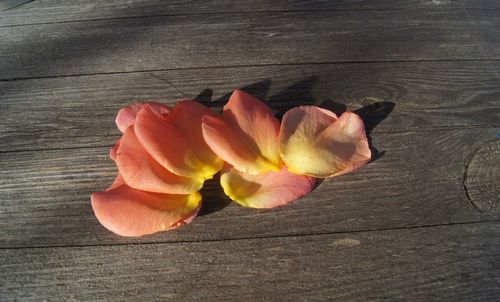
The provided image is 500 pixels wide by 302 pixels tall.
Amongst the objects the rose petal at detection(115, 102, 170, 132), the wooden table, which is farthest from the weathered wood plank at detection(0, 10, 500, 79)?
the rose petal at detection(115, 102, 170, 132)

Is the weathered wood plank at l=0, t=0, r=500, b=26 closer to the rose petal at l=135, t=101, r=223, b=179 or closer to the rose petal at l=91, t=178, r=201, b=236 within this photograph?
the rose petal at l=135, t=101, r=223, b=179

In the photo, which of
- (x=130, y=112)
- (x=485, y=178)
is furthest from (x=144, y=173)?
(x=485, y=178)

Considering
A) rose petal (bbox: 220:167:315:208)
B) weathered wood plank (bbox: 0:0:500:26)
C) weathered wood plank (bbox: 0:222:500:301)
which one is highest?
weathered wood plank (bbox: 0:0:500:26)

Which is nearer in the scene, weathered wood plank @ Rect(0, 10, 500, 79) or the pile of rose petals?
the pile of rose petals

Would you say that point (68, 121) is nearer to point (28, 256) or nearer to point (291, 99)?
point (28, 256)

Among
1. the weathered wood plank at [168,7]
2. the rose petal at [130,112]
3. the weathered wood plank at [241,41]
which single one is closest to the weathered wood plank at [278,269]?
the rose petal at [130,112]
